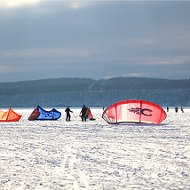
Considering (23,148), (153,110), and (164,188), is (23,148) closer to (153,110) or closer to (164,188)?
(164,188)

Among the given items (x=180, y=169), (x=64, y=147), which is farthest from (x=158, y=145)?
(x=180, y=169)

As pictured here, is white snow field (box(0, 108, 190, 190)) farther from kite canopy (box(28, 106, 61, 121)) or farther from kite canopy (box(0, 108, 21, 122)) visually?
kite canopy (box(28, 106, 61, 121))

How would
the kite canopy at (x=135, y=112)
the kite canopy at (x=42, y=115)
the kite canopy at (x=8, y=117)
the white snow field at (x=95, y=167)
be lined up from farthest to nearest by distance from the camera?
1. the kite canopy at (x=42, y=115)
2. the kite canopy at (x=8, y=117)
3. the kite canopy at (x=135, y=112)
4. the white snow field at (x=95, y=167)

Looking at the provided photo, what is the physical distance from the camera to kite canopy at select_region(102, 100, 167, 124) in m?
27.7

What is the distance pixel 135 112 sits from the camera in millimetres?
27953

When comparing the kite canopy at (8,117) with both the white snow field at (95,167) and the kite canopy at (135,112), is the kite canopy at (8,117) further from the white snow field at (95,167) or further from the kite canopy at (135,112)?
the white snow field at (95,167)

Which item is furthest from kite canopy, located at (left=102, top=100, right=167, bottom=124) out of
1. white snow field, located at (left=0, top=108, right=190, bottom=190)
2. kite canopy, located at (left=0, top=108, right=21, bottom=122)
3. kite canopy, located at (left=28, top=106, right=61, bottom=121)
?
white snow field, located at (left=0, top=108, right=190, bottom=190)

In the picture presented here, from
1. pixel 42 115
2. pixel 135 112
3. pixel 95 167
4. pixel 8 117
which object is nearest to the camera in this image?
pixel 95 167

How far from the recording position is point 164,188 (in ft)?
24.0

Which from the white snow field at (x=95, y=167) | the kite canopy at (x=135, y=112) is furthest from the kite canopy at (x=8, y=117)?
the white snow field at (x=95, y=167)

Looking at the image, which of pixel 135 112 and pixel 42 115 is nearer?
pixel 135 112

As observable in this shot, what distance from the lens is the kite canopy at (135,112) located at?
27688 millimetres

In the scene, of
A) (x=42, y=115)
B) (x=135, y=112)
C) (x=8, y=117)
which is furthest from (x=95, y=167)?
(x=42, y=115)

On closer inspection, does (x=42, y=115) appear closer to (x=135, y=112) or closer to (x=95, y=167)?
(x=135, y=112)
